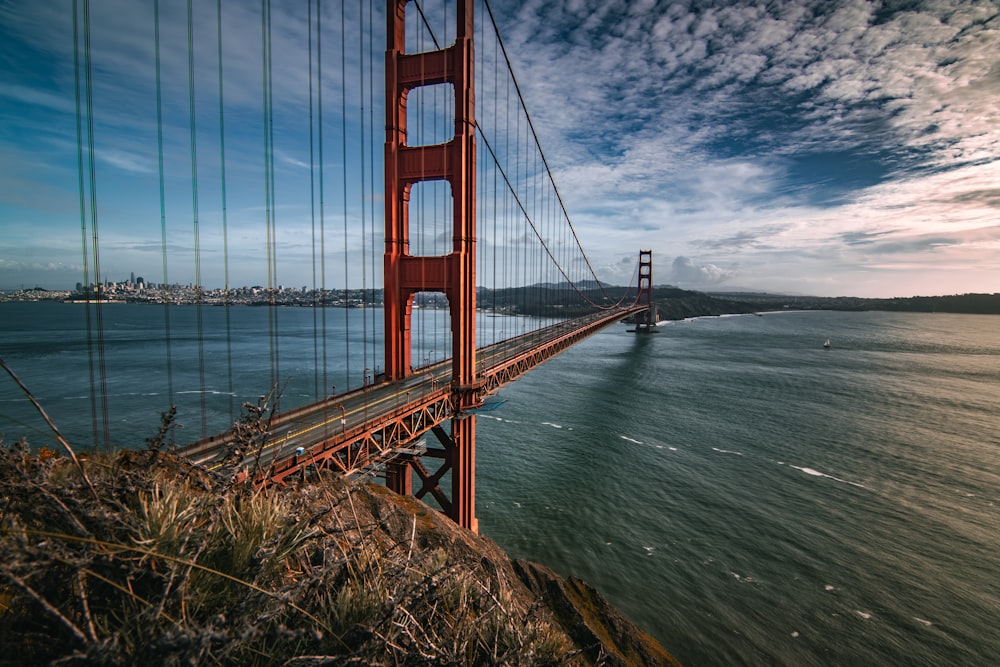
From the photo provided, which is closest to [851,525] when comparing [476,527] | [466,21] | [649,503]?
[649,503]

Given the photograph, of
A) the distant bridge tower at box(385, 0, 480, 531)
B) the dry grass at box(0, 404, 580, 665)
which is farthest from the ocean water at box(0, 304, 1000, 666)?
the distant bridge tower at box(385, 0, 480, 531)

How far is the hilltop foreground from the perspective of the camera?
2.70 meters

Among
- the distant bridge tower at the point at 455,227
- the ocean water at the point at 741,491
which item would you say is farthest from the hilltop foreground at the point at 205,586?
the distant bridge tower at the point at 455,227

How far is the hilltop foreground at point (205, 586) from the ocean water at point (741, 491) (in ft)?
4.14

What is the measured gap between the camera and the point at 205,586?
3.41m

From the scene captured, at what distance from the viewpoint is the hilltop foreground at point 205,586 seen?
270cm

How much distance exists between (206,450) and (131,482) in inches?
356

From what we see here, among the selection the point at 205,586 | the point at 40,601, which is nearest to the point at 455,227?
the point at 205,586

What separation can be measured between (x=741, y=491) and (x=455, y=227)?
751 inches

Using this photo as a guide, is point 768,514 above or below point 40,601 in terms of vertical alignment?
below

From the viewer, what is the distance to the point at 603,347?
87125 millimetres

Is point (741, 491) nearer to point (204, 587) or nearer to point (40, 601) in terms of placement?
point (204, 587)

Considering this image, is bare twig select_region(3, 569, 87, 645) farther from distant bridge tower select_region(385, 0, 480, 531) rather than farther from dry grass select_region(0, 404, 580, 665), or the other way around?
distant bridge tower select_region(385, 0, 480, 531)

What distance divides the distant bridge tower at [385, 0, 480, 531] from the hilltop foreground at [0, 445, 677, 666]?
12977mm
